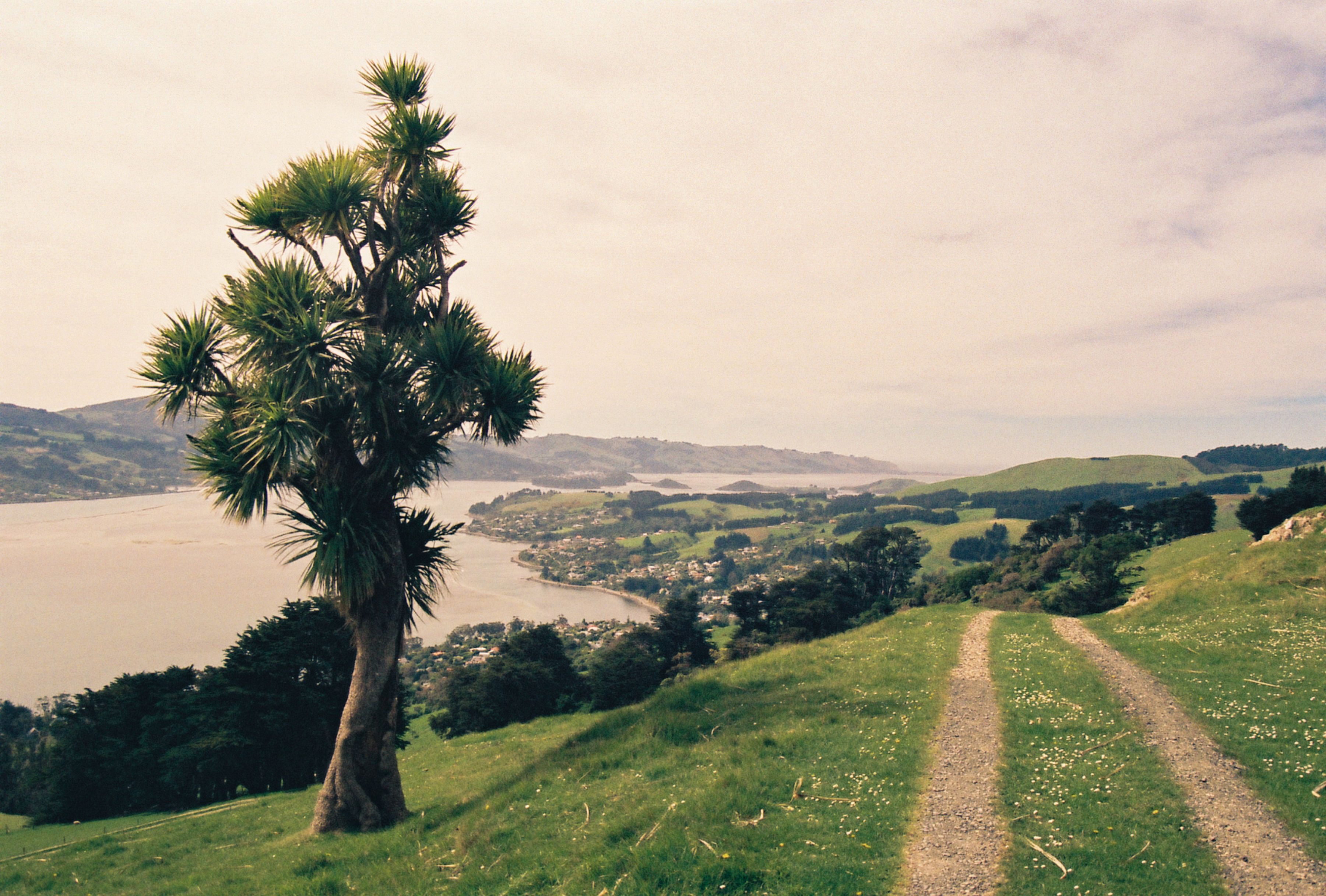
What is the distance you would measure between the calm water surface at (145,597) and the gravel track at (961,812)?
37944 mm

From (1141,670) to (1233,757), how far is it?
6.57m

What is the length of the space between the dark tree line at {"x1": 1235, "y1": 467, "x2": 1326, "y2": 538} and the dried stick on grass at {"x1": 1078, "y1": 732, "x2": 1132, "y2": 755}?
39898 millimetres

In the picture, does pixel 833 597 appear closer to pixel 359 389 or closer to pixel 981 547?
pixel 359 389

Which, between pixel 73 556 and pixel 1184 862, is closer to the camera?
pixel 1184 862

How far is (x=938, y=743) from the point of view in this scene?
10.2 meters

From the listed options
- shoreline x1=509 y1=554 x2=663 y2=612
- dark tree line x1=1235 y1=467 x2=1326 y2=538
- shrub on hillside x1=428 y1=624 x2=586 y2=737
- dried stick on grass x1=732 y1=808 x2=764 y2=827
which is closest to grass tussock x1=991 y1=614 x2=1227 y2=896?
dried stick on grass x1=732 y1=808 x2=764 y2=827

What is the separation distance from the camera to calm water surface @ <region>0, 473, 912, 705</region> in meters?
72.2

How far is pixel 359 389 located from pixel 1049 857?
40.6 feet

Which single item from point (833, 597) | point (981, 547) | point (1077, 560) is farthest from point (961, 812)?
point (981, 547)

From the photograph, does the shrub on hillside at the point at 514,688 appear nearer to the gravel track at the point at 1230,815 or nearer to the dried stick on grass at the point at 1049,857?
the gravel track at the point at 1230,815

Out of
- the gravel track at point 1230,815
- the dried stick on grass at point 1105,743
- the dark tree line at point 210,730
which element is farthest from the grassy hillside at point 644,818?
the dark tree line at point 210,730

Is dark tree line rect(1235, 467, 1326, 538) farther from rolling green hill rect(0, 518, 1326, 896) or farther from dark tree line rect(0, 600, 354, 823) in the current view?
dark tree line rect(0, 600, 354, 823)

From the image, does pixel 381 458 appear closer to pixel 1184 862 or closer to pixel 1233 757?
pixel 1184 862

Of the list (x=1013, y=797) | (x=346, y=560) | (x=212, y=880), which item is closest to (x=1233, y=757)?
(x=1013, y=797)
